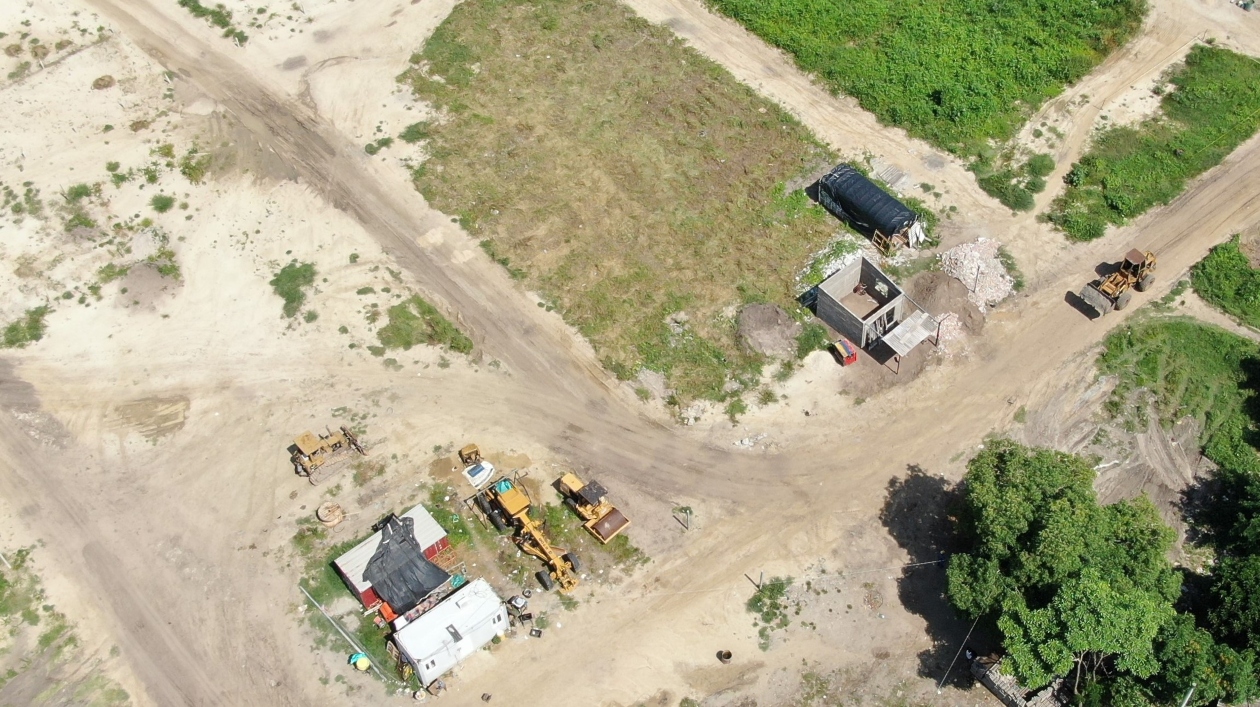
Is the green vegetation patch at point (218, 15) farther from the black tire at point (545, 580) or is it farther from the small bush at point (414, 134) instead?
the black tire at point (545, 580)

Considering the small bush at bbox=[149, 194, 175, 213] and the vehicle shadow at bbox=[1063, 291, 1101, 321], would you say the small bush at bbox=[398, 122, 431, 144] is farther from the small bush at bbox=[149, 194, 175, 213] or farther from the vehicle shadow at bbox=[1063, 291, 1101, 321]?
the vehicle shadow at bbox=[1063, 291, 1101, 321]

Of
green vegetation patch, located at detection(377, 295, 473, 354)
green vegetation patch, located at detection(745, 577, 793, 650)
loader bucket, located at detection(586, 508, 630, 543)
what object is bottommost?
green vegetation patch, located at detection(745, 577, 793, 650)

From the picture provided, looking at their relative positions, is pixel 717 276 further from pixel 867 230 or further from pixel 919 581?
pixel 919 581

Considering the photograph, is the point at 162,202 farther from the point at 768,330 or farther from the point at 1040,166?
the point at 1040,166

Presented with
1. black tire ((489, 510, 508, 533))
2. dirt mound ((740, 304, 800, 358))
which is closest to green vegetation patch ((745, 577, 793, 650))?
black tire ((489, 510, 508, 533))

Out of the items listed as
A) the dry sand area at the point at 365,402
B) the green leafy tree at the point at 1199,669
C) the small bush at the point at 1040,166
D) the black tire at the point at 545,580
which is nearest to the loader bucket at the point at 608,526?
the dry sand area at the point at 365,402

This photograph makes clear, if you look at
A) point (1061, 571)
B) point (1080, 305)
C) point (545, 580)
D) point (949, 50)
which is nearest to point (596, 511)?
point (545, 580)
